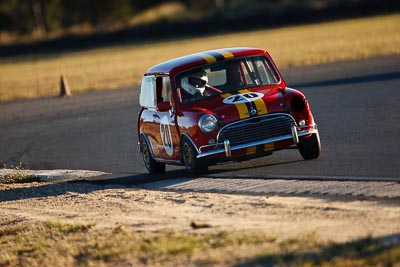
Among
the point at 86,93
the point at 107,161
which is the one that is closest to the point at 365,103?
the point at 107,161

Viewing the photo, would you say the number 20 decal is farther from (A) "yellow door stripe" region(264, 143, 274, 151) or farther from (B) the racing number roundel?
(B) the racing number roundel

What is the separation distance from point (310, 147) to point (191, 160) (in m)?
1.56

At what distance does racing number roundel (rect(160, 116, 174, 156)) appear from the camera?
45.9 ft

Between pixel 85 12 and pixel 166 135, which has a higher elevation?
pixel 166 135

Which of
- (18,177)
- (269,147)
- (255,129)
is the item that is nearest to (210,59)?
(255,129)

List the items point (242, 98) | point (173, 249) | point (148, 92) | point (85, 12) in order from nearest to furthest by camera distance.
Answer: point (173, 249) < point (242, 98) < point (148, 92) < point (85, 12)

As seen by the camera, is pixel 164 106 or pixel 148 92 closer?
pixel 164 106

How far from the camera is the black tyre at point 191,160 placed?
1317 centimetres

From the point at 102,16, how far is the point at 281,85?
82.3 metres

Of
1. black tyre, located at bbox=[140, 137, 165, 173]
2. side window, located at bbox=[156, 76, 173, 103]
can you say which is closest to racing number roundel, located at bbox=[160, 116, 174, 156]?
side window, located at bbox=[156, 76, 173, 103]

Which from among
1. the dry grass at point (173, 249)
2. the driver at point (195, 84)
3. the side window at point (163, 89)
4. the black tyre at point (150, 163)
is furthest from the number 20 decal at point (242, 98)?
the dry grass at point (173, 249)

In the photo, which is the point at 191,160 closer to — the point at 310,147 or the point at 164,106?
the point at 164,106

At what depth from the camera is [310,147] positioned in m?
13.7

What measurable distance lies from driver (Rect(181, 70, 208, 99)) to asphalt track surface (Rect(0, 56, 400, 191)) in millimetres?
1032
